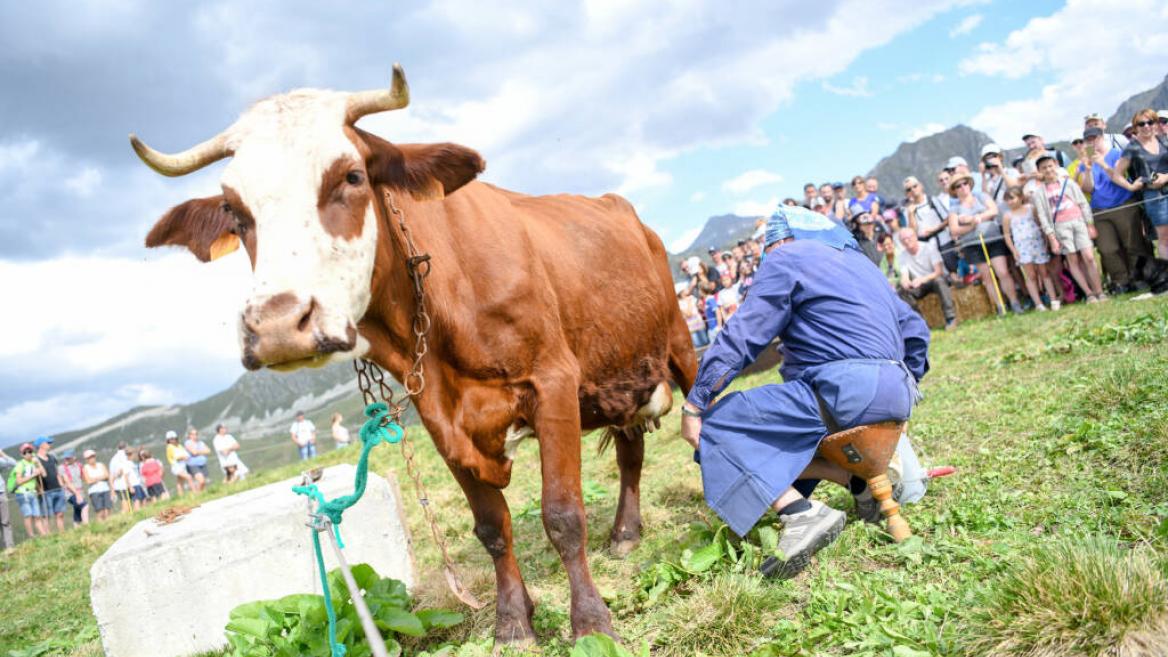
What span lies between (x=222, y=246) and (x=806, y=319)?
307cm

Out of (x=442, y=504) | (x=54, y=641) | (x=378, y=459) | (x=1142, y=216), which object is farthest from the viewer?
(x=378, y=459)

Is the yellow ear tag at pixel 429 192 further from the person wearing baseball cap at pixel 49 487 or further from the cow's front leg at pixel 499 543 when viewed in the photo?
the person wearing baseball cap at pixel 49 487

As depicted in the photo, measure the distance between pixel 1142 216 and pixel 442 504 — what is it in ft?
30.2

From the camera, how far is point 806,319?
3.92 metres

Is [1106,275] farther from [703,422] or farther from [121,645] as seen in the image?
[121,645]

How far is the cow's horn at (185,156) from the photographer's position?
322 cm

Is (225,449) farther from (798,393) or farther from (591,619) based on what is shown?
(798,393)

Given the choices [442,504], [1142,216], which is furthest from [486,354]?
[1142,216]

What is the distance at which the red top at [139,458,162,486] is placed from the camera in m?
18.8

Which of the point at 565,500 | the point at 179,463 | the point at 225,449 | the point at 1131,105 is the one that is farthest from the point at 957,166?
the point at 1131,105

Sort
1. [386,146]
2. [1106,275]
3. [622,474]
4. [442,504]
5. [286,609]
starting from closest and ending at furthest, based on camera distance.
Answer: [386,146]
[286,609]
[622,474]
[442,504]
[1106,275]

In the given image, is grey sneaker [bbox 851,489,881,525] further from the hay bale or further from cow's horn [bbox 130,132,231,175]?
the hay bale

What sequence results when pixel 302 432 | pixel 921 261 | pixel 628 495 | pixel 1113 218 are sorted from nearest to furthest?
pixel 628 495 < pixel 1113 218 < pixel 921 261 < pixel 302 432

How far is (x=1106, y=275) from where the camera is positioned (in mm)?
9953
